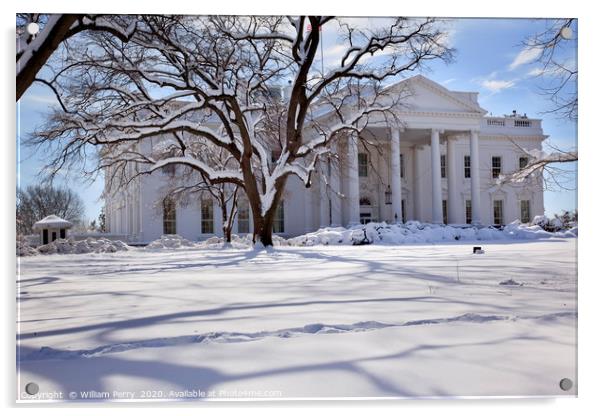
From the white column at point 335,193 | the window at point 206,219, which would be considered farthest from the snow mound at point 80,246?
the white column at point 335,193

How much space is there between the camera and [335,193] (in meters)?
8.98

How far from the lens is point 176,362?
2385 mm

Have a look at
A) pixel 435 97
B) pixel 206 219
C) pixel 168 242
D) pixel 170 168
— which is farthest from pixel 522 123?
pixel 170 168

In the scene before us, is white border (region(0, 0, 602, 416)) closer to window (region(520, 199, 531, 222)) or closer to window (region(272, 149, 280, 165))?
window (region(520, 199, 531, 222))

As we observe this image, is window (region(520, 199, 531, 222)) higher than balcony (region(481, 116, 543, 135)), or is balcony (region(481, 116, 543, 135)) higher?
balcony (region(481, 116, 543, 135))

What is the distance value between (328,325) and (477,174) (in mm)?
2498

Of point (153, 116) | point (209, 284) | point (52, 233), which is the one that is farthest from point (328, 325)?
point (153, 116)

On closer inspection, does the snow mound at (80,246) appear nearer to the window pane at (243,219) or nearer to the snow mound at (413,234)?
the snow mound at (413,234)

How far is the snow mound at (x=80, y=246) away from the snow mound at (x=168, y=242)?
33cm

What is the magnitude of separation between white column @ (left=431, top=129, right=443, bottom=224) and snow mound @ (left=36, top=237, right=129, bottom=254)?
3.27 m

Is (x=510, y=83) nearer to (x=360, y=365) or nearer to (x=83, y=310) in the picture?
(x=360, y=365)

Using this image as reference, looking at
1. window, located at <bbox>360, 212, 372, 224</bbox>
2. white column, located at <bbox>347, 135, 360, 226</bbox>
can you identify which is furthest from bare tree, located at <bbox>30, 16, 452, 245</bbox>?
window, located at <bbox>360, 212, 372, 224</bbox>

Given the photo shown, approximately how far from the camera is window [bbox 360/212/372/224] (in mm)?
8188

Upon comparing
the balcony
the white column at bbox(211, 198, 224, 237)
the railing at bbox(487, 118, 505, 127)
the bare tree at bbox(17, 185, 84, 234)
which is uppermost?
the railing at bbox(487, 118, 505, 127)
